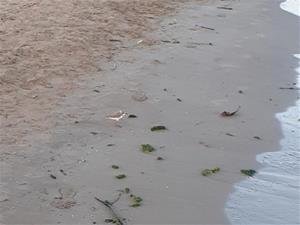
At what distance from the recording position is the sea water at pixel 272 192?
4348 mm

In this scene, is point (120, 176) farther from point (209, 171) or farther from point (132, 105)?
point (132, 105)

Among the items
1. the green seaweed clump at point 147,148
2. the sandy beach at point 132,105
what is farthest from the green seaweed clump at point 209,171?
the green seaweed clump at point 147,148

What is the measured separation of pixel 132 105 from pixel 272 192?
1.73 metres

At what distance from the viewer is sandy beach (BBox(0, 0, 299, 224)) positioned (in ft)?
14.2

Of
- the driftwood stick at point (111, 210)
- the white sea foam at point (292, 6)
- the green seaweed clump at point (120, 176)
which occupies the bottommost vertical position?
the white sea foam at point (292, 6)

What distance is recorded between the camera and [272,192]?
184 inches

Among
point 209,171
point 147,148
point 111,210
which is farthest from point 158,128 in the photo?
point 111,210

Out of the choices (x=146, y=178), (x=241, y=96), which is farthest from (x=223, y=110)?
(x=146, y=178)

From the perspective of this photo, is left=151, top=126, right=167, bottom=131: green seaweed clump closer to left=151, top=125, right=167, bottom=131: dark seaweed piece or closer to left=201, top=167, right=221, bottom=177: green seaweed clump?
left=151, top=125, right=167, bottom=131: dark seaweed piece

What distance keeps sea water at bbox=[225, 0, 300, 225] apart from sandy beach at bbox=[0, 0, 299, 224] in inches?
3.3

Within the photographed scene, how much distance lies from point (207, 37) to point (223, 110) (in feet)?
8.31

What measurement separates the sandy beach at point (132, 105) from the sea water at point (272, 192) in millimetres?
84

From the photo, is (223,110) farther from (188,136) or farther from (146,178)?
(146,178)

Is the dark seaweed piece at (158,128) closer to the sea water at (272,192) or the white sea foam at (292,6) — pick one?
the sea water at (272,192)
